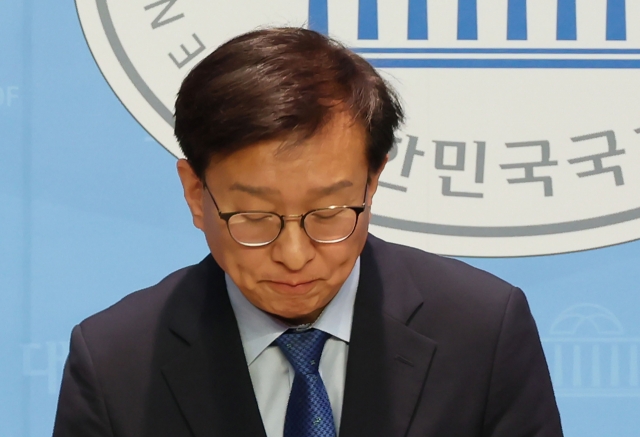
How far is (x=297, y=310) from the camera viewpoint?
3.10 ft

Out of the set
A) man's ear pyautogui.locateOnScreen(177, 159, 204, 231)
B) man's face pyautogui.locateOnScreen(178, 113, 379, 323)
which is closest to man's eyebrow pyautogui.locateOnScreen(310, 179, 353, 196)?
man's face pyautogui.locateOnScreen(178, 113, 379, 323)

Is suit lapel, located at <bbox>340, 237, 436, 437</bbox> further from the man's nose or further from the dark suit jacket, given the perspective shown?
the man's nose

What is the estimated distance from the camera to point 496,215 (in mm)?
1492

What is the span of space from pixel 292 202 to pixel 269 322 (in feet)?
0.80

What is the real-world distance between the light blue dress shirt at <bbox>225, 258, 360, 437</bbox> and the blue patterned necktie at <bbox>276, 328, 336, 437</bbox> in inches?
0.6

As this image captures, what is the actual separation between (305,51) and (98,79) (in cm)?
63

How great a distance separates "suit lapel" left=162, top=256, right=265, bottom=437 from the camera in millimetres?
1032

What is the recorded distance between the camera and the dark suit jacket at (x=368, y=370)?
3.39 ft

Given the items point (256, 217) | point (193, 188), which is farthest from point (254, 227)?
point (193, 188)

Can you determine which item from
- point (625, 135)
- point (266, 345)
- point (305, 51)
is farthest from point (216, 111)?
point (625, 135)

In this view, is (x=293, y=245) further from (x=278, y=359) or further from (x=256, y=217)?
(x=278, y=359)

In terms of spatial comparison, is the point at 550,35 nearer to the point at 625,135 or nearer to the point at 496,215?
the point at 625,135

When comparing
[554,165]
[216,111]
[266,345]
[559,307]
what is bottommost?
[559,307]

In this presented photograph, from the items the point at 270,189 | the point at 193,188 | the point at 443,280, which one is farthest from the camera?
the point at 443,280
